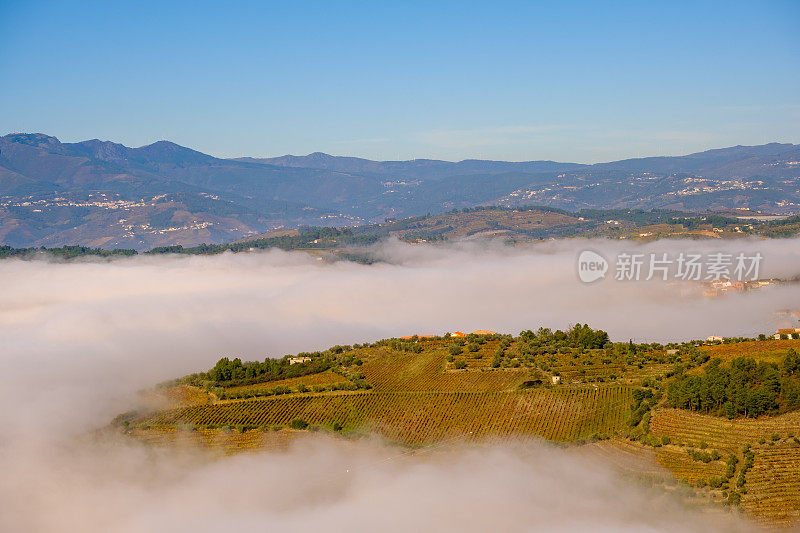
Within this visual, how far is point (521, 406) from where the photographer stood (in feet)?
260

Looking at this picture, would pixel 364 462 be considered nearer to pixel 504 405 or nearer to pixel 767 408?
pixel 504 405

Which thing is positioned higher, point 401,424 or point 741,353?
point 741,353

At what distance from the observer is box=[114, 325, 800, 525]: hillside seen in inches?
2388

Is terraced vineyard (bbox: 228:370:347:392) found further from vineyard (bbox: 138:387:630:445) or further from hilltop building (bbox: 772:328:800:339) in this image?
hilltop building (bbox: 772:328:800:339)

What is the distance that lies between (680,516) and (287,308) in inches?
5242

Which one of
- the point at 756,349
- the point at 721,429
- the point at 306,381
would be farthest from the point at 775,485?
the point at 306,381

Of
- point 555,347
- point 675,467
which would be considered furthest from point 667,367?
point 675,467

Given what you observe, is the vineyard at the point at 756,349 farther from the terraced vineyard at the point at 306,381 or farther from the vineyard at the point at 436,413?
the terraced vineyard at the point at 306,381

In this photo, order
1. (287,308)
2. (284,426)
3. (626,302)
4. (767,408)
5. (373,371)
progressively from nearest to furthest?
1. (767,408)
2. (284,426)
3. (373,371)
4. (626,302)
5. (287,308)

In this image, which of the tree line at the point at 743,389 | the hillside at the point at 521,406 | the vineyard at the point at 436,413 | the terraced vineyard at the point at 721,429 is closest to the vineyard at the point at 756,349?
the hillside at the point at 521,406

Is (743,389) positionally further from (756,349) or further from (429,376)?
(429,376)

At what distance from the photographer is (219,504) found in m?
64.4

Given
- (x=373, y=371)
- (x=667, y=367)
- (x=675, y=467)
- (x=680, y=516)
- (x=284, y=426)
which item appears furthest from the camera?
(x=373, y=371)

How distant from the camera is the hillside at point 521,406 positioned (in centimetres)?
6066
